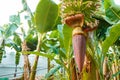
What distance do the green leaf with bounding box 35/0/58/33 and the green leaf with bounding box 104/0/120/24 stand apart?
32 centimetres

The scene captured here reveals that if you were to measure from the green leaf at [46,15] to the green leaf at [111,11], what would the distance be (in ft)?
1.04

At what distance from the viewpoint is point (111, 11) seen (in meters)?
1.19

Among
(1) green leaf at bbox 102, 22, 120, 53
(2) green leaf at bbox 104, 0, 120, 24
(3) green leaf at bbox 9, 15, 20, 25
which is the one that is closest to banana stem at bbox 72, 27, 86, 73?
(1) green leaf at bbox 102, 22, 120, 53

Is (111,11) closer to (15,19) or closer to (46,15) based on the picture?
(46,15)

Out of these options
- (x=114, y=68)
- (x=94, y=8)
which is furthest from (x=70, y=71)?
(x=114, y=68)

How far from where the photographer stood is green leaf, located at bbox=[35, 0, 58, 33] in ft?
4.49

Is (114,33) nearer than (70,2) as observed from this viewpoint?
No

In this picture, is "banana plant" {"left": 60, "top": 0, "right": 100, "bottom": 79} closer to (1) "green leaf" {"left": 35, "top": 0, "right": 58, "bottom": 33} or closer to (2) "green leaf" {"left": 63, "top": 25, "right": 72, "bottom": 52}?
(2) "green leaf" {"left": 63, "top": 25, "right": 72, "bottom": 52}

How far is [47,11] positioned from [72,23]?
2.33 feet

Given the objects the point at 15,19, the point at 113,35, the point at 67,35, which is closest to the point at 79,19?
the point at 113,35

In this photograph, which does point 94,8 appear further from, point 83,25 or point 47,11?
point 47,11

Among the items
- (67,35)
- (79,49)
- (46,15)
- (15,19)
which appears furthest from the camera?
Answer: (15,19)

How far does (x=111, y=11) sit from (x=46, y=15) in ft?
1.38

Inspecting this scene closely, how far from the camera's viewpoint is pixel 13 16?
237cm
